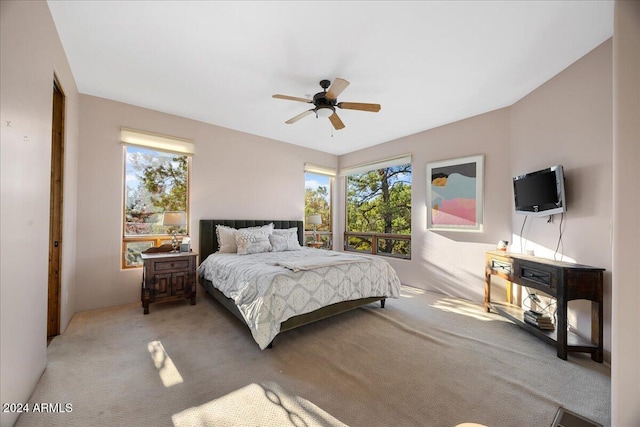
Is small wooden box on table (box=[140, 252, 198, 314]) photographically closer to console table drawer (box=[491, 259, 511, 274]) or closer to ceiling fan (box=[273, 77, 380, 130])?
ceiling fan (box=[273, 77, 380, 130])

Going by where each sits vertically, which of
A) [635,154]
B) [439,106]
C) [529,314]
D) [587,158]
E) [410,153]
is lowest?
[529,314]

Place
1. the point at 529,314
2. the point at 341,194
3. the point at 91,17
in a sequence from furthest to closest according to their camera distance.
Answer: the point at 341,194 → the point at 529,314 → the point at 91,17

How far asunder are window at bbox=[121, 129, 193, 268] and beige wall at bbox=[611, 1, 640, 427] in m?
4.58

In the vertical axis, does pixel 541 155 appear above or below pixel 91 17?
below

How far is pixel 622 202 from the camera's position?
133 cm

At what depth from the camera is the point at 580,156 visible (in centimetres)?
253

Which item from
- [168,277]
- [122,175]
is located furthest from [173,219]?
[122,175]

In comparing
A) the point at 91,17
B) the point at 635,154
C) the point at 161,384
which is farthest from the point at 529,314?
the point at 91,17

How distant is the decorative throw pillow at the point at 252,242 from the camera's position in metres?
3.74

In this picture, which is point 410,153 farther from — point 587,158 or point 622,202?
point 622,202

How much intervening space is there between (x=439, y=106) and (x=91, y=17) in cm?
388

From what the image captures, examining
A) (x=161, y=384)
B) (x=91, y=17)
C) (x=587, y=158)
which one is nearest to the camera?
(x=161, y=384)

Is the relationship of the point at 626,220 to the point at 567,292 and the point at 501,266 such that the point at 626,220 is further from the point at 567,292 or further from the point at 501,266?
the point at 501,266

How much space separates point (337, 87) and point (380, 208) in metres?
3.44
